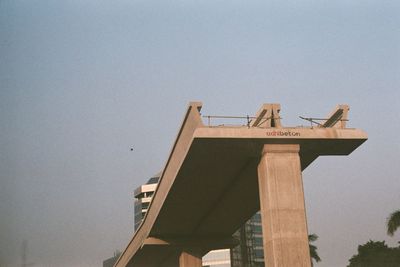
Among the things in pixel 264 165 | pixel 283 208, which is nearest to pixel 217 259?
pixel 264 165

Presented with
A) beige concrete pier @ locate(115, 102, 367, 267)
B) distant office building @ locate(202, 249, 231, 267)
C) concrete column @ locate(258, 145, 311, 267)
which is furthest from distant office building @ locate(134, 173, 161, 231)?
concrete column @ locate(258, 145, 311, 267)

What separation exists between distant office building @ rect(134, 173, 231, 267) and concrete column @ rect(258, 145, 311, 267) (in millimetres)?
74363

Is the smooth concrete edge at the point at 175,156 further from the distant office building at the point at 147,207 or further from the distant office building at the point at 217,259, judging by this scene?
the distant office building at the point at 217,259

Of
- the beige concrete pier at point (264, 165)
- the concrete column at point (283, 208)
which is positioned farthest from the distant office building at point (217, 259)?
the concrete column at point (283, 208)

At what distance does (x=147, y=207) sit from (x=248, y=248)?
127 feet

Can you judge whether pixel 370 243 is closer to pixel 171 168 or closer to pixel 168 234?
pixel 168 234

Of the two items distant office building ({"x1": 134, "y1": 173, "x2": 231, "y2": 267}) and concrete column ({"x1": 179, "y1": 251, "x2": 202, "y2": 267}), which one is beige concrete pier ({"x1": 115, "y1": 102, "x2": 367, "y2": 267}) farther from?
distant office building ({"x1": 134, "y1": 173, "x2": 231, "y2": 267})

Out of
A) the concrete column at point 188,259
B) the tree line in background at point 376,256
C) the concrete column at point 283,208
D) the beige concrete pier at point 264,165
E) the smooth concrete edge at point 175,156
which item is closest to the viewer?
the concrete column at point 283,208

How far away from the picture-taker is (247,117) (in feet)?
99.1

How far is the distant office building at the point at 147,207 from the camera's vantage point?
122250 mm

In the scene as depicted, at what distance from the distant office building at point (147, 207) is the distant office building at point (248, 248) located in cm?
358

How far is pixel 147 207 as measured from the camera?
4013 inches

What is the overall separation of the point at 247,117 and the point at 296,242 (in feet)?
23.9

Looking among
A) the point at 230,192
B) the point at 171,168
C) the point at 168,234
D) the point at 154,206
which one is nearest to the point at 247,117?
the point at 171,168
